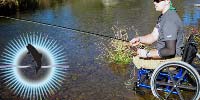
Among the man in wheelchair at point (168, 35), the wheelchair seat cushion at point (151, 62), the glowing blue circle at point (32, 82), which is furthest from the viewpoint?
the glowing blue circle at point (32, 82)

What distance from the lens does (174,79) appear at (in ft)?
19.0

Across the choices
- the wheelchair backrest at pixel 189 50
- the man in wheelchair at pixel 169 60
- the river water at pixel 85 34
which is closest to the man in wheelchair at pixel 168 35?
the man in wheelchair at pixel 169 60

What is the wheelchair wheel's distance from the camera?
17.9ft

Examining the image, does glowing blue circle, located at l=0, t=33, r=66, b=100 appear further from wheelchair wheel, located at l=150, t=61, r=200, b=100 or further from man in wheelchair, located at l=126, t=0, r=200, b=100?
wheelchair wheel, located at l=150, t=61, r=200, b=100

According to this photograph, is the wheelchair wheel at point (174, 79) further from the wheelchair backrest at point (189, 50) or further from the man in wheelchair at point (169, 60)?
the wheelchair backrest at point (189, 50)

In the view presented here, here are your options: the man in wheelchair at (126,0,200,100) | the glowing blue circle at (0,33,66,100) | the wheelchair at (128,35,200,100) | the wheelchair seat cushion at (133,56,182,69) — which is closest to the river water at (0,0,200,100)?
the glowing blue circle at (0,33,66,100)

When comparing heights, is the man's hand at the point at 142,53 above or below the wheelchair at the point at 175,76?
above

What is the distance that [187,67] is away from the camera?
5.43 metres

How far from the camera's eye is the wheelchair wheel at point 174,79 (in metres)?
5.46

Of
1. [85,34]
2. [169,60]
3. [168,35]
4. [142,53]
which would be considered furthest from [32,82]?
[85,34]

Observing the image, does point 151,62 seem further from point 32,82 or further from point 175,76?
point 32,82

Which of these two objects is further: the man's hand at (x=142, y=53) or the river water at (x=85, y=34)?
the river water at (x=85, y=34)

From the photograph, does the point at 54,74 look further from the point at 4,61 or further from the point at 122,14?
the point at 122,14

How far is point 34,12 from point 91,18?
167 inches
